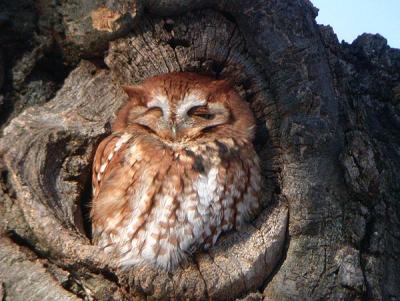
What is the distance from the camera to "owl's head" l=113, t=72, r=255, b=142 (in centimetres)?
271

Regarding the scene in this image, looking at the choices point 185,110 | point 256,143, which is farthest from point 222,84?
point 256,143

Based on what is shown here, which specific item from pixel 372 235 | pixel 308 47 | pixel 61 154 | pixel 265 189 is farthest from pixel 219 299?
pixel 308 47

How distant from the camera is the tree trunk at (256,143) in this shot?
2.38 meters

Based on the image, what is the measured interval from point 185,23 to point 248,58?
1.06ft

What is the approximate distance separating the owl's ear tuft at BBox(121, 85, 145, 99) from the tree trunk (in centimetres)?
8

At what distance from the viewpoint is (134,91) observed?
2701 mm

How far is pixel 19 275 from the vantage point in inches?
87.5

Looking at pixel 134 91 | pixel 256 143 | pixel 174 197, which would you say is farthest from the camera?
pixel 256 143

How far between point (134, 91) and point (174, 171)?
0.42m

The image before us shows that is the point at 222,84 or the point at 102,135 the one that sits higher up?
the point at 222,84

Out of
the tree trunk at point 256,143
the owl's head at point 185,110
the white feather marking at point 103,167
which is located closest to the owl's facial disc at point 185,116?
the owl's head at point 185,110

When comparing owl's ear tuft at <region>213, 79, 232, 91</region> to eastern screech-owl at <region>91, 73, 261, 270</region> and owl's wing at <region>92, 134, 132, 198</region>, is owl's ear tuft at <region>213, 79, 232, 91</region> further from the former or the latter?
owl's wing at <region>92, 134, 132, 198</region>

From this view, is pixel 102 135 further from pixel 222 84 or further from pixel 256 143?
pixel 256 143

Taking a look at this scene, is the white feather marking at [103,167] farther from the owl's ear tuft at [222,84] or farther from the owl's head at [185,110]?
the owl's ear tuft at [222,84]
